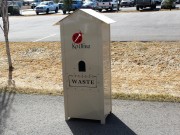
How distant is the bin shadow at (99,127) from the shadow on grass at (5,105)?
1001mm

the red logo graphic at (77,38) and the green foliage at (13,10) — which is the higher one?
the red logo graphic at (77,38)

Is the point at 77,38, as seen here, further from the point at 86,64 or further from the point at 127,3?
the point at 127,3

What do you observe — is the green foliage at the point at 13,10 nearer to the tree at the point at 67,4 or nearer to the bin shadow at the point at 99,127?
the tree at the point at 67,4

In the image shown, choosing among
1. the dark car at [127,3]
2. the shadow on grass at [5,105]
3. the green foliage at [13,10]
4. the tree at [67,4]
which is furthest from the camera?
the dark car at [127,3]

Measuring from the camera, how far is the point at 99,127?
505cm

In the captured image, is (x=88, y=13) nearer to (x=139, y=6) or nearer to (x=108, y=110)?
(x=108, y=110)

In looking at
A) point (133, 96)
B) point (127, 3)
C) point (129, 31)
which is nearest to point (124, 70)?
point (133, 96)

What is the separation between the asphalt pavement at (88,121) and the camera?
4941 mm

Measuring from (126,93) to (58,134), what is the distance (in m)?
2.08

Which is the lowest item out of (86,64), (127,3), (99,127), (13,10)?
(13,10)

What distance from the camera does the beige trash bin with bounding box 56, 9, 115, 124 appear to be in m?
4.84

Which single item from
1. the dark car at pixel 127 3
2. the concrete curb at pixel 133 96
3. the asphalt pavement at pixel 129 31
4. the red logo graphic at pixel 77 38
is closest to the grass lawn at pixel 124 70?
the concrete curb at pixel 133 96

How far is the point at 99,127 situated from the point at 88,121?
0.92 feet

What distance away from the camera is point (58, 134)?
16.0 ft
